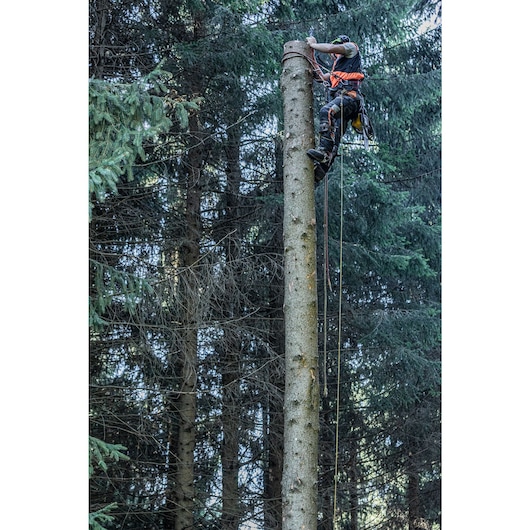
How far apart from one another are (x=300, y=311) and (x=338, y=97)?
971mm

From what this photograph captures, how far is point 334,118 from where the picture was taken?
3141mm

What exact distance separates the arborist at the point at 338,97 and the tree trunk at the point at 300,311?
0.20 ft

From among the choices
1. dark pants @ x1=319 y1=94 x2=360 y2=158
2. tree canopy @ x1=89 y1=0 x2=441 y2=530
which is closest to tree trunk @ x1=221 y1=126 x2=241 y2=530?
tree canopy @ x1=89 y1=0 x2=441 y2=530

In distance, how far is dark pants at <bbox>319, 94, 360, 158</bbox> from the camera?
10.1ft

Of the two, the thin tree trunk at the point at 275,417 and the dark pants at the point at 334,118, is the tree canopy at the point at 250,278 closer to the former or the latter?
the thin tree trunk at the point at 275,417

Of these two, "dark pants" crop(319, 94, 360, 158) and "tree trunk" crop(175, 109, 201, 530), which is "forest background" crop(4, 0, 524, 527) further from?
"tree trunk" crop(175, 109, 201, 530)
